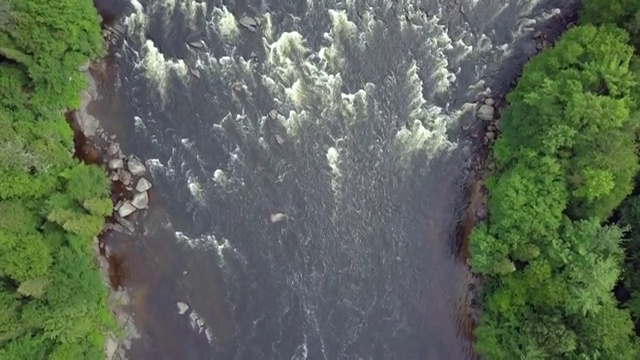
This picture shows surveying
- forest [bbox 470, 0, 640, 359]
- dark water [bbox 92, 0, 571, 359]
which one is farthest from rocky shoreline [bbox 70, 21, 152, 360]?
forest [bbox 470, 0, 640, 359]

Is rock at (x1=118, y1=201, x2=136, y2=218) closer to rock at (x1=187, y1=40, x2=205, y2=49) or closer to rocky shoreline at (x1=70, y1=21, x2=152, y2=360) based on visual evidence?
rocky shoreline at (x1=70, y1=21, x2=152, y2=360)

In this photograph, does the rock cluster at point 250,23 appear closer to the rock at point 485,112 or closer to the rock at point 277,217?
the rock at point 277,217

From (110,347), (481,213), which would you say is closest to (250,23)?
(481,213)

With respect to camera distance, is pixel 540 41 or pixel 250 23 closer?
pixel 250 23

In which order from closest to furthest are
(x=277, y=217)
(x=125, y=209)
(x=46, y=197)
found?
(x=46, y=197)
(x=277, y=217)
(x=125, y=209)

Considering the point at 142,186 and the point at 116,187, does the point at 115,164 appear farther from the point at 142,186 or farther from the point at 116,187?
the point at 142,186

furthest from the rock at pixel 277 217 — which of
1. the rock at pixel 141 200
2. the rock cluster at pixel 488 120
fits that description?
the rock cluster at pixel 488 120
